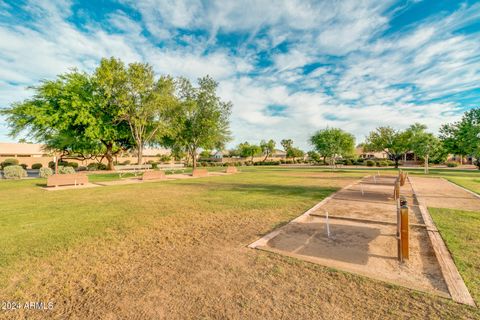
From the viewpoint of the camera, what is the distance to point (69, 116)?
22125 mm

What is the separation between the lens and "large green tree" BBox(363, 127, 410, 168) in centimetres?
3582

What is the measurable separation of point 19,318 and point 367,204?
8.79 meters

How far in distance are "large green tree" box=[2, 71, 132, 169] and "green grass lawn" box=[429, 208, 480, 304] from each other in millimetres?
26594

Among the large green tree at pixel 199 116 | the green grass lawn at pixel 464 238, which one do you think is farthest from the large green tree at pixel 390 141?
the green grass lawn at pixel 464 238

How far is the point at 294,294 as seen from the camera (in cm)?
265

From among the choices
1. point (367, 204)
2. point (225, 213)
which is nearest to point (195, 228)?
point (225, 213)

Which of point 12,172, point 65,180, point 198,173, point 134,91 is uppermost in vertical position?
point 134,91

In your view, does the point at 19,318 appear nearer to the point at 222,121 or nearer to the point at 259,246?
the point at 259,246

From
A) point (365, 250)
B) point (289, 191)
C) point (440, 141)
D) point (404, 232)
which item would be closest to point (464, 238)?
point (404, 232)

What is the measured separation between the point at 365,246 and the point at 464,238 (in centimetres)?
216

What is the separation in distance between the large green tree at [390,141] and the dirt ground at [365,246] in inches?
1453

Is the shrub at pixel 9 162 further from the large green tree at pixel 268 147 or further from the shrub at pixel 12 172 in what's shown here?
the large green tree at pixel 268 147

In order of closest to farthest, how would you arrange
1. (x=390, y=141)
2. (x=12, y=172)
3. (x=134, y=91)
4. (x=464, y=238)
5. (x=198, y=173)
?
(x=464, y=238), (x=12, y=172), (x=198, y=173), (x=134, y=91), (x=390, y=141)

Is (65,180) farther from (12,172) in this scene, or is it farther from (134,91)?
(134,91)
